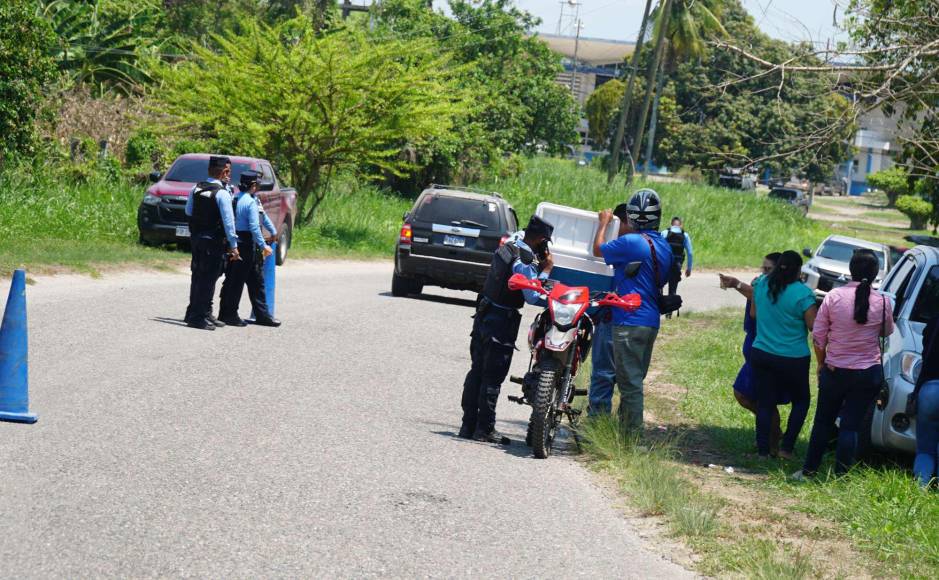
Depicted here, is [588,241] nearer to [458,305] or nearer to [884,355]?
[458,305]

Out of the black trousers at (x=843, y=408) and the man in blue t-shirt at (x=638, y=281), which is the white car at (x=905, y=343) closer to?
the black trousers at (x=843, y=408)

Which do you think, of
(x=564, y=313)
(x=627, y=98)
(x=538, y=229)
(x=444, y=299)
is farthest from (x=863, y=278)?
(x=627, y=98)

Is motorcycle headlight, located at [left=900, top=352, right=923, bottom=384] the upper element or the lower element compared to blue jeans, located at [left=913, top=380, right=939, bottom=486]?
upper

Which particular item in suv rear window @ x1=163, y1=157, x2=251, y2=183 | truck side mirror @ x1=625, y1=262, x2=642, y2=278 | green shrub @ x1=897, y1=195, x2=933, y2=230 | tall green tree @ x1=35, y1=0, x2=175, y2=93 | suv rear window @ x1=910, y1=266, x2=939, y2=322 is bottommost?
green shrub @ x1=897, y1=195, x2=933, y2=230

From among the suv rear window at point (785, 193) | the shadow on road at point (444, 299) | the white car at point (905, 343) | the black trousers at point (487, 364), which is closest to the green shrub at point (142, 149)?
the shadow on road at point (444, 299)

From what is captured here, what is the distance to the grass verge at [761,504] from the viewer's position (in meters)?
6.85

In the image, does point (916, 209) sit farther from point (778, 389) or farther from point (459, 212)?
point (778, 389)

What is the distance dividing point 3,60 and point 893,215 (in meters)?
65.1

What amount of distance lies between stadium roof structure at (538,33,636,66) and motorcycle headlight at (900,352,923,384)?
335 ft

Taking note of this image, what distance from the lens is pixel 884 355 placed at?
10391 millimetres

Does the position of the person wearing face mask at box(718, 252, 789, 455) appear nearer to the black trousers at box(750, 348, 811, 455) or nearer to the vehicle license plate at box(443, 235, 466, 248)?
Result: the black trousers at box(750, 348, 811, 455)

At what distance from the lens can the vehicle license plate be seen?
19.9m

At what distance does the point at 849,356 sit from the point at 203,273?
731cm

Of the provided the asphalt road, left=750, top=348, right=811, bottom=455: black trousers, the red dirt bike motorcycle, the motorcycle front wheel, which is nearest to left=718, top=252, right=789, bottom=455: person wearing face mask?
left=750, top=348, right=811, bottom=455: black trousers
